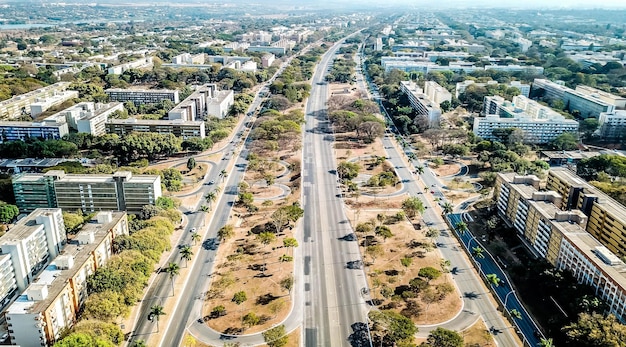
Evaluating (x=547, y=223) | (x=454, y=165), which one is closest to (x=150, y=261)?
(x=547, y=223)

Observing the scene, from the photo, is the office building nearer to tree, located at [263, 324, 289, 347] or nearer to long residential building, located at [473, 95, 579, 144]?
long residential building, located at [473, 95, 579, 144]

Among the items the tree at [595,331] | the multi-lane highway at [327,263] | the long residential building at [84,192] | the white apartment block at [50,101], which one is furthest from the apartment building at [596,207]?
the white apartment block at [50,101]

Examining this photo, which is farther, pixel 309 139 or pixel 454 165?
pixel 309 139

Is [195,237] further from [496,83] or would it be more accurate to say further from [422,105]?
[496,83]

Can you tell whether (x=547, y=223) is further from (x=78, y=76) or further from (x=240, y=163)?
(x=78, y=76)

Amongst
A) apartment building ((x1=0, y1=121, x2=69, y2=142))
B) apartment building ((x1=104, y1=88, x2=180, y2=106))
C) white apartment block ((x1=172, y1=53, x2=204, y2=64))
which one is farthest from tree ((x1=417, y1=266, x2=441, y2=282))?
A: white apartment block ((x1=172, y1=53, x2=204, y2=64))

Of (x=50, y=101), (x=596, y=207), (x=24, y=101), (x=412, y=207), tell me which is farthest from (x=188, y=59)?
(x=596, y=207)
